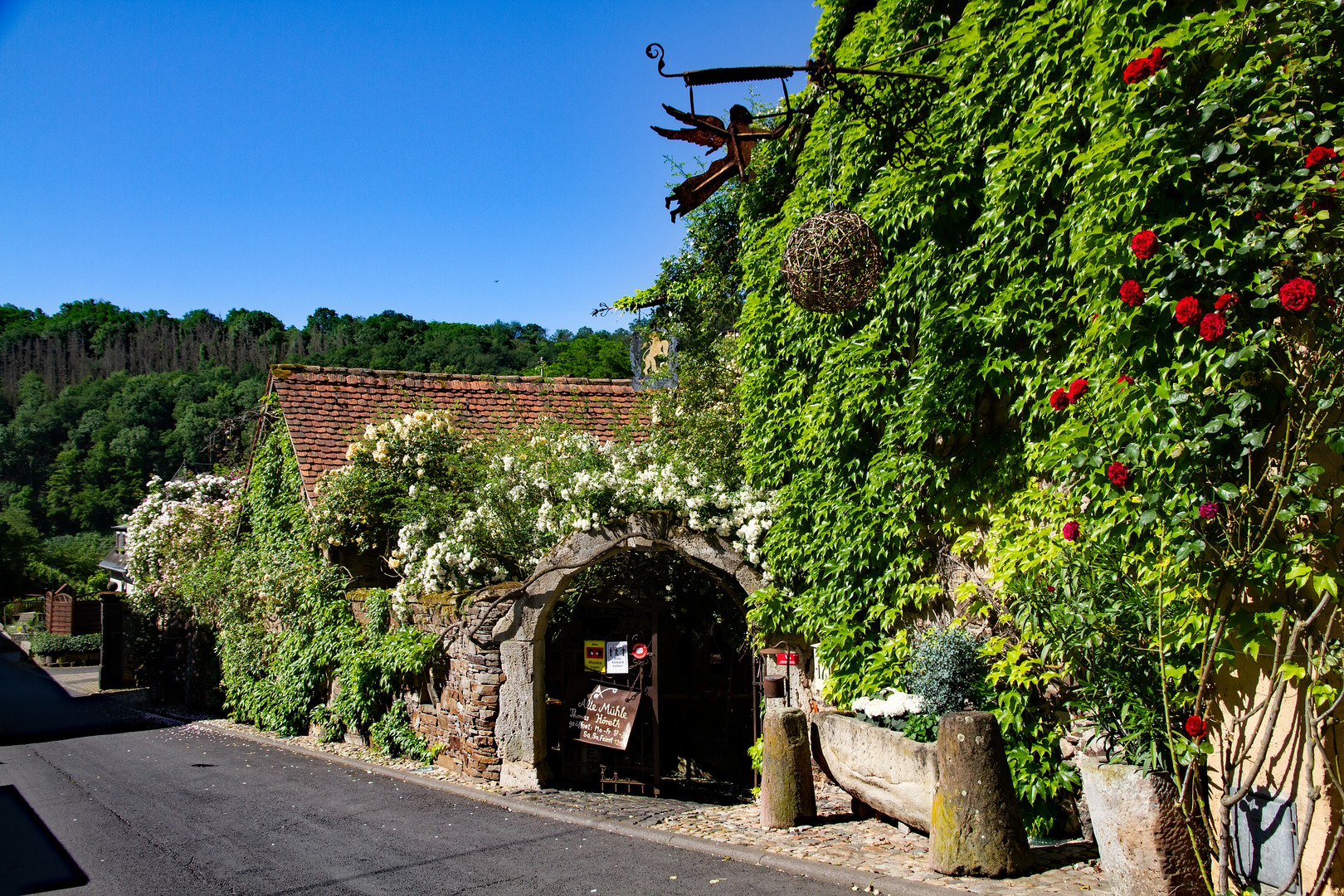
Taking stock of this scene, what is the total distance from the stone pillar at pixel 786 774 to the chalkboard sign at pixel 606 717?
2.40m

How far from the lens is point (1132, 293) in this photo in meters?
4.24

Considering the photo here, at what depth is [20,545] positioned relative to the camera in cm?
3766

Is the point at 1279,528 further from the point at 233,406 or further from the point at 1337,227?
the point at 233,406

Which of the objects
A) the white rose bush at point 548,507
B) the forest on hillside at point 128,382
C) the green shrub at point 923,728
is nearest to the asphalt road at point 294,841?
the green shrub at point 923,728

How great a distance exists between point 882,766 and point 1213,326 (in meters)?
3.38

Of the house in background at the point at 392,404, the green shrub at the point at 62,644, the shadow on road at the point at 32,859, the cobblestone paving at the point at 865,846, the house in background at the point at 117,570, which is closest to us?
the cobblestone paving at the point at 865,846

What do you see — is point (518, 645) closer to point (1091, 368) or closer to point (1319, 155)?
point (1091, 368)

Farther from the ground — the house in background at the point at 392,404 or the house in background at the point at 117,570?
the house in background at the point at 392,404

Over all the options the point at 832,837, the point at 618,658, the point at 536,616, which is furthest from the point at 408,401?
the point at 832,837

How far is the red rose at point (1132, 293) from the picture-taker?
4.24 metres

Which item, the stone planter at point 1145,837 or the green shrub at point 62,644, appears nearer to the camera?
the stone planter at point 1145,837

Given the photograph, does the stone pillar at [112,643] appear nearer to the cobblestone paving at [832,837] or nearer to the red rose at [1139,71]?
the cobblestone paving at [832,837]

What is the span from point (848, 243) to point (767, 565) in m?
3.16

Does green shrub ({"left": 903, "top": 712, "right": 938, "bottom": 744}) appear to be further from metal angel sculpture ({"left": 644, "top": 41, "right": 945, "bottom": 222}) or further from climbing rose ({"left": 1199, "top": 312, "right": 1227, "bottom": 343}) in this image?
metal angel sculpture ({"left": 644, "top": 41, "right": 945, "bottom": 222})
